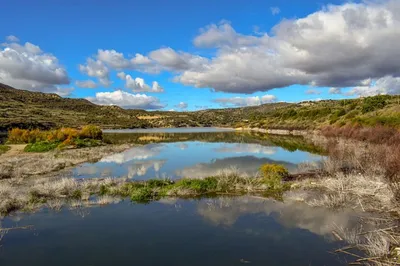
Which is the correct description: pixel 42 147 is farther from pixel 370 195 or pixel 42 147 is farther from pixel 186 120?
pixel 186 120

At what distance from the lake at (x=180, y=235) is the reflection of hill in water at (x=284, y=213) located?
A: 0.04m

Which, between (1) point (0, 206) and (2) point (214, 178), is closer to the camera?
(1) point (0, 206)

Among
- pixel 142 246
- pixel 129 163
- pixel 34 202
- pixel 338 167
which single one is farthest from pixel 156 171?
pixel 142 246

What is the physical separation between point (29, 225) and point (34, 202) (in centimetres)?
354

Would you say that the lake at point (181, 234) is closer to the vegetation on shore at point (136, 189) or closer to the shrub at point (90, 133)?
the vegetation on shore at point (136, 189)

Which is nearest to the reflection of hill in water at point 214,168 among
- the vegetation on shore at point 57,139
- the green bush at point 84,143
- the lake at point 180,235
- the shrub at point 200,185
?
the shrub at point 200,185

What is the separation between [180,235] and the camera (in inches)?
579

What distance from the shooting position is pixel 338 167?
26.2 metres

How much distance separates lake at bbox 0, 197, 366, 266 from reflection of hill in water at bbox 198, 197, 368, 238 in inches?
1.7

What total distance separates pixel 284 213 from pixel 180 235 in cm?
592

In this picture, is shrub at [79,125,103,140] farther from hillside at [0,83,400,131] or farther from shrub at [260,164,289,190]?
shrub at [260,164,289,190]

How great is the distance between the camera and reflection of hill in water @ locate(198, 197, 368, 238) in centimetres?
1561

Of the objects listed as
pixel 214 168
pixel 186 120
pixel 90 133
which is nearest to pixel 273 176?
pixel 214 168

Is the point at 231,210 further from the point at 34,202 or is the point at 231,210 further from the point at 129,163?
the point at 129,163
